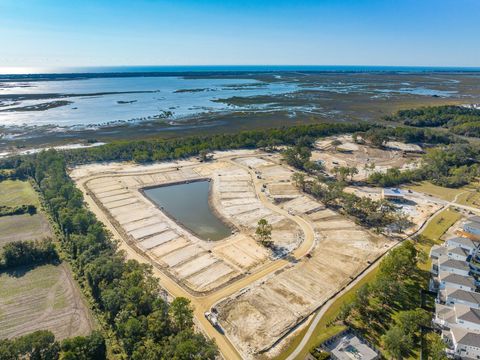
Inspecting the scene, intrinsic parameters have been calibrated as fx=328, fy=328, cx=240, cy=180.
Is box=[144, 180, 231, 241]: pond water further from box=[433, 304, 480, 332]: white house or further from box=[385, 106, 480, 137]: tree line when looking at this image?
box=[385, 106, 480, 137]: tree line

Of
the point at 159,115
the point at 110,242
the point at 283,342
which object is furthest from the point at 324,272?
the point at 159,115

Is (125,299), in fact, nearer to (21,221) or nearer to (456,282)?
(21,221)

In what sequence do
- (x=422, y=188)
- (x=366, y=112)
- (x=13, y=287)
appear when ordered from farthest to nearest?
(x=366, y=112)
(x=422, y=188)
(x=13, y=287)

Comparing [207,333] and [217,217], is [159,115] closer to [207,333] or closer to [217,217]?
[217,217]

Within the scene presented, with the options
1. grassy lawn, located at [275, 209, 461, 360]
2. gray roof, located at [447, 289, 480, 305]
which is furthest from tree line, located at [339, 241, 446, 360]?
gray roof, located at [447, 289, 480, 305]

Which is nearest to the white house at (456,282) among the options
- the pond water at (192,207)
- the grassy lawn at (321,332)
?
the grassy lawn at (321,332)

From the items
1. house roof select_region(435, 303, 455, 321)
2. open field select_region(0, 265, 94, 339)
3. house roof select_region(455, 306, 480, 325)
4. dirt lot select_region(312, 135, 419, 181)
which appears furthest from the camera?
dirt lot select_region(312, 135, 419, 181)
